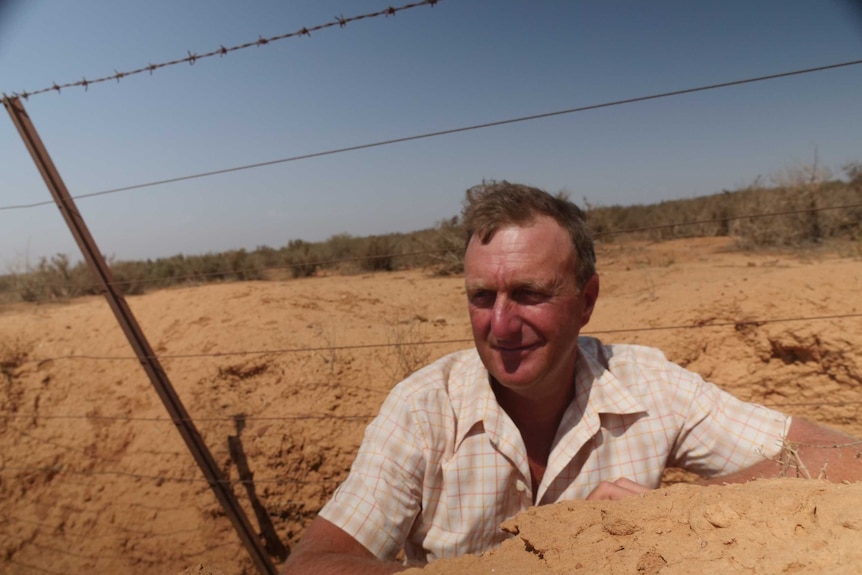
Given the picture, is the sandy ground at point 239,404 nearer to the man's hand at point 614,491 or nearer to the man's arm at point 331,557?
the man's arm at point 331,557

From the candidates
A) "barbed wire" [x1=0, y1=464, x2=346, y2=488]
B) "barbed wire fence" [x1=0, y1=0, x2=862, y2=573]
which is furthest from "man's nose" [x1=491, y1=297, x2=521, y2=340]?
"barbed wire" [x1=0, y1=464, x2=346, y2=488]

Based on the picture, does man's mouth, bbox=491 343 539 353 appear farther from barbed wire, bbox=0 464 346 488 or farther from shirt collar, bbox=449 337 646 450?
barbed wire, bbox=0 464 346 488

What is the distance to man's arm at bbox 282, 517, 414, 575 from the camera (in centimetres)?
127

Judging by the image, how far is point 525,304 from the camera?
Answer: 1608 mm

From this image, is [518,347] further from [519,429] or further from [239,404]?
[239,404]

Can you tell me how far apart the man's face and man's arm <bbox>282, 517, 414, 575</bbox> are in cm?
68

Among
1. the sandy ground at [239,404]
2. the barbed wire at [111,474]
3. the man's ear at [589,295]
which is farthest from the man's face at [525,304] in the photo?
the barbed wire at [111,474]

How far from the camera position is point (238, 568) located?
3.60 m

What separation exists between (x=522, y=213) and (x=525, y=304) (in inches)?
12.2

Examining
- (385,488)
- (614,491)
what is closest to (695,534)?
(614,491)

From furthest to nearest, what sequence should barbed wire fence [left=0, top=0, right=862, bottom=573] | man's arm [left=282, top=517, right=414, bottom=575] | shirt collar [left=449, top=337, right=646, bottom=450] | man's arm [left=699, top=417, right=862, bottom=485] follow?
1. barbed wire fence [left=0, top=0, right=862, bottom=573]
2. shirt collar [left=449, top=337, right=646, bottom=450]
3. man's arm [left=699, top=417, right=862, bottom=485]
4. man's arm [left=282, top=517, right=414, bottom=575]

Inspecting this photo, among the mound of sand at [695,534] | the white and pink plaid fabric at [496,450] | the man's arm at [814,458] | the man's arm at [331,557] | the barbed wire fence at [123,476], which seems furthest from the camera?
the barbed wire fence at [123,476]

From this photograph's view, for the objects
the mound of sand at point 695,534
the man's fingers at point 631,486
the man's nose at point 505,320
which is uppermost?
→ the man's nose at point 505,320

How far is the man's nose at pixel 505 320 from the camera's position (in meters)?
1.57
